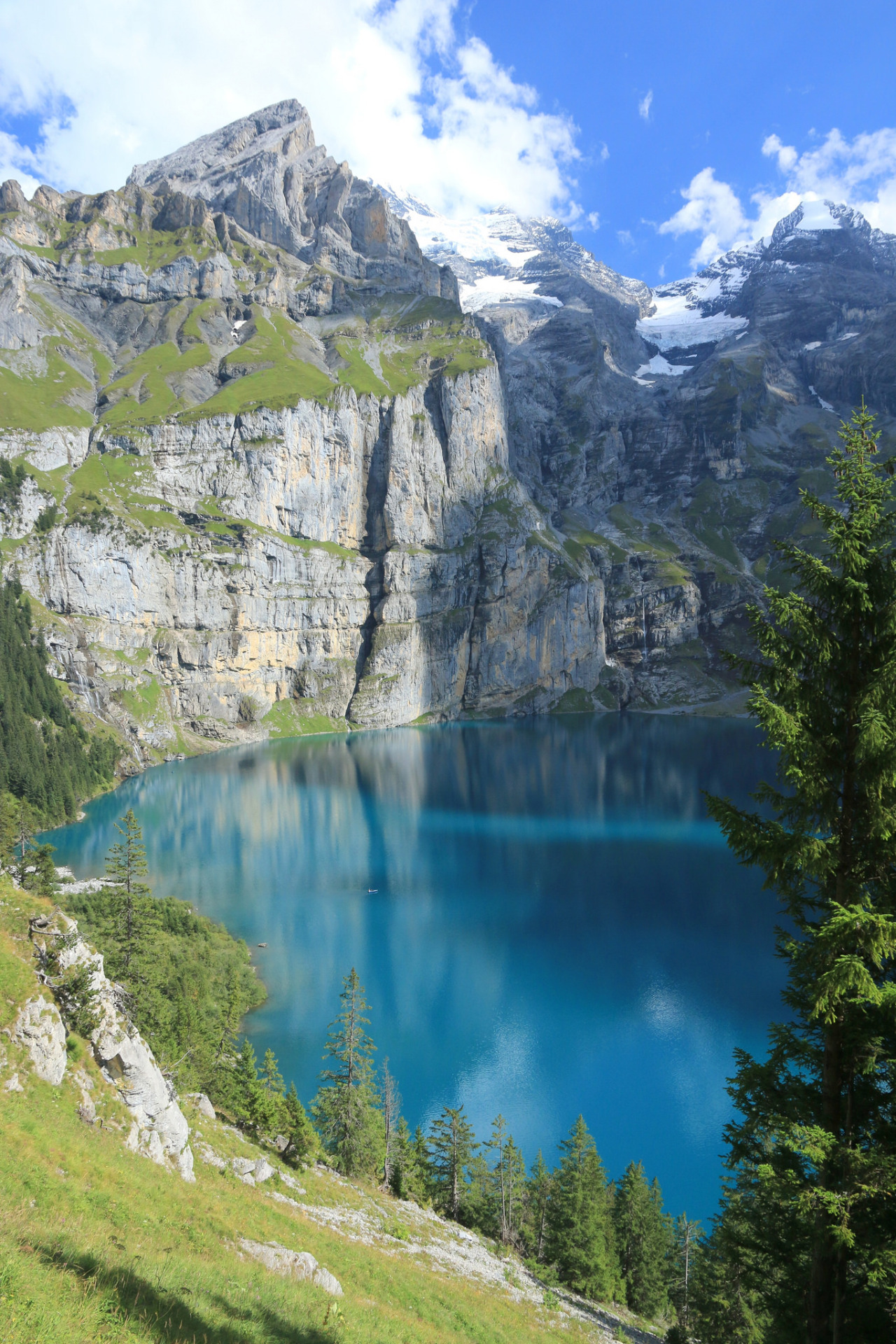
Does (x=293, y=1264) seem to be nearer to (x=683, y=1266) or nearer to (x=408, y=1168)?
(x=408, y=1168)

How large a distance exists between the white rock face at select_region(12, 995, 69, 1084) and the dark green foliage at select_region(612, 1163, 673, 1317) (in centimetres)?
2080

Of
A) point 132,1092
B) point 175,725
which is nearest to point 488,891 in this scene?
point 132,1092

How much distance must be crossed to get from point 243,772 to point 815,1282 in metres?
109

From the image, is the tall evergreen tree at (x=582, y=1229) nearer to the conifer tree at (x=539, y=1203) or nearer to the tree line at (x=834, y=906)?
the conifer tree at (x=539, y=1203)

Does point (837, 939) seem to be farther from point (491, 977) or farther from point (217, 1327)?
point (491, 977)

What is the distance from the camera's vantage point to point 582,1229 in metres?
23.4

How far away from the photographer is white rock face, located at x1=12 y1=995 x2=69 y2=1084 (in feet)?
46.4

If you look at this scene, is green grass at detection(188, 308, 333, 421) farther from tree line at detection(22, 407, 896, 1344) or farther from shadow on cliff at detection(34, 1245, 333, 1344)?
shadow on cliff at detection(34, 1245, 333, 1344)

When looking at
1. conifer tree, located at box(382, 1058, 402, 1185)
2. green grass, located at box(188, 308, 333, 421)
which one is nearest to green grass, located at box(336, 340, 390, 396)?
green grass, located at box(188, 308, 333, 421)

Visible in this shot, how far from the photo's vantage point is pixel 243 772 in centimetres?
11106

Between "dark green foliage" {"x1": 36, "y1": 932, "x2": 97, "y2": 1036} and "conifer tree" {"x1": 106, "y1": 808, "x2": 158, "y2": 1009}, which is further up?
"dark green foliage" {"x1": 36, "y1": 932, "x2": 97, "y2": 1036}

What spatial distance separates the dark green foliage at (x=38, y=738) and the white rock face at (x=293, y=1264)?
7861cm

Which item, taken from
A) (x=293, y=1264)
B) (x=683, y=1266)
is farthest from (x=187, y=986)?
(x=293, y=1264)

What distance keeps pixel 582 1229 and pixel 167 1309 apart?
2126 cm
